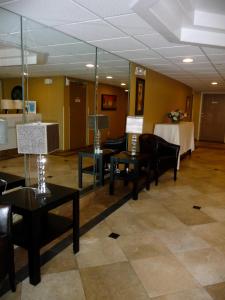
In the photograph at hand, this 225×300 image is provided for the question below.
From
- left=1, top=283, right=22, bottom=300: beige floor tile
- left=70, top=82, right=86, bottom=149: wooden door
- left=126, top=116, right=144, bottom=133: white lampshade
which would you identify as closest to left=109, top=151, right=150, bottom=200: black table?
left=126, top=116, right=144, bottom=133: white lampshade

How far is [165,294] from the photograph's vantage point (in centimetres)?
195

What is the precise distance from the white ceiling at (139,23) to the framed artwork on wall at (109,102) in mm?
837

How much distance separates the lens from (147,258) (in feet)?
7.91

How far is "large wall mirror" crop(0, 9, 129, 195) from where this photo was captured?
258cm

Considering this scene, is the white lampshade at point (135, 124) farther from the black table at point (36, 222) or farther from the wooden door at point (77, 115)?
the black table at point (36, 222)

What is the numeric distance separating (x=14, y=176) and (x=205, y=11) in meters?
2.87

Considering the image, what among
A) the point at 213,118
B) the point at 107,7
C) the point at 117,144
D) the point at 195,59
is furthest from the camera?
the point at 213,118

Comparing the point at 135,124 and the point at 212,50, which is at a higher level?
the point at 212,50

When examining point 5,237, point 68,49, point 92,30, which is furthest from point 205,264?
point 68,49

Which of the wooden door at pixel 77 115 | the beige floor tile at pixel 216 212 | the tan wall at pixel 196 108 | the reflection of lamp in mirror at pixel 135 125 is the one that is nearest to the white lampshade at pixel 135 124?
the reflection of lamp in mirror at pixel 135 125

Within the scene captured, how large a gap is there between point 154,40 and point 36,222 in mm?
2593

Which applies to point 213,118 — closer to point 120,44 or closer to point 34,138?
point 120,44

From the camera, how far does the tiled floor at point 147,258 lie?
1.97m

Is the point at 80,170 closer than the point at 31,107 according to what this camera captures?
No
